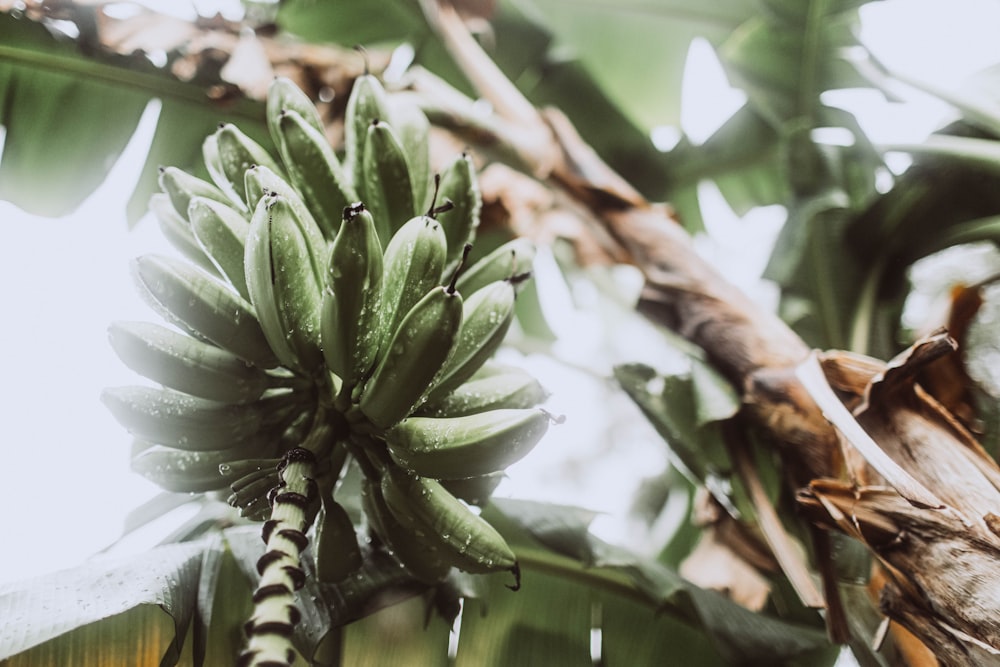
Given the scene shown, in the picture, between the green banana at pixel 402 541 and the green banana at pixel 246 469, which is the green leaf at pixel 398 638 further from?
the green banana at pixel 246 469

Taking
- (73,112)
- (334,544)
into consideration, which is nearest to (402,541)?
(334,544)

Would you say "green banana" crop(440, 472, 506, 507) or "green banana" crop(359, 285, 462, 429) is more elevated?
"green banana" crop(359, 285, 462, 429)

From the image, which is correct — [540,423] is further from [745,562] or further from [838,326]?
[838,326]

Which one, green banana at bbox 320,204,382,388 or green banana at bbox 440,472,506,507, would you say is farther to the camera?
green banana at bbox 440,472,506,507

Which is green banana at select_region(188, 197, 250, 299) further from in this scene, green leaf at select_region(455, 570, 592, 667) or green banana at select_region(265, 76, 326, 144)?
green leaf at select_region(455, 570, 592, 667)

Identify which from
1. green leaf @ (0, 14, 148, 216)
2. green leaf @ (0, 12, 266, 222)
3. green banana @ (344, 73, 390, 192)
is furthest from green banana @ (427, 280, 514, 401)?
green leaf @ (0, 14, 148, 216)

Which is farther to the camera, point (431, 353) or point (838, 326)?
point (838, 326)

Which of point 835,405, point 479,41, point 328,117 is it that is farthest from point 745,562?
point 479,41
